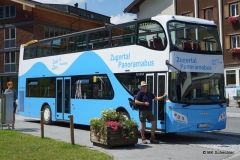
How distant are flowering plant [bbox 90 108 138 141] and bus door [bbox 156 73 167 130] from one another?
132 centimetres

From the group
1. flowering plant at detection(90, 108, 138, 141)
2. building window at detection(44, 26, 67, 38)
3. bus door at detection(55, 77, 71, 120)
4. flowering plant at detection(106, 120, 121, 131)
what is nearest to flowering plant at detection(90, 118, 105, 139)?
flowering plant at detection(90, 108, 138, 141)

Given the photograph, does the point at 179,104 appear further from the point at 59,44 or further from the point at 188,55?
the point at 59,44

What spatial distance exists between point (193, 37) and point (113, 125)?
4.01m

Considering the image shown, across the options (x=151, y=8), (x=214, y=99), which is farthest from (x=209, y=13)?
(x=214, y=99)

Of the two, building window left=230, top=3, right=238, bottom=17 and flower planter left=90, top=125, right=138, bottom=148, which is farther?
building window left=230, top=3, right=238, bottom=17

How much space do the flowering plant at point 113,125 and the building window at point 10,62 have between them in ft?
116

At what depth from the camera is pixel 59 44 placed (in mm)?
18234

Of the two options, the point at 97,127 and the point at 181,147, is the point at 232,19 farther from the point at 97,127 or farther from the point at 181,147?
the point at 97,127

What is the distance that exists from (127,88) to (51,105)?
6042 mm

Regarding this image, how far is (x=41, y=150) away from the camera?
1054cm

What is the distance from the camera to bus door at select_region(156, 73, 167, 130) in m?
12.3

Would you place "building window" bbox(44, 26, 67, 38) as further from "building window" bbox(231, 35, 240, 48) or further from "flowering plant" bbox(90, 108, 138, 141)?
"flowering plant" bbox(90, 108, 138, 141)

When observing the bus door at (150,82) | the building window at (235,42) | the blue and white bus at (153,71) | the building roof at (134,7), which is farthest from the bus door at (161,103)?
the building roof at (134,7)

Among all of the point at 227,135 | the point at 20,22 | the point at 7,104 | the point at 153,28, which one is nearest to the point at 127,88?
the point at 153,28
